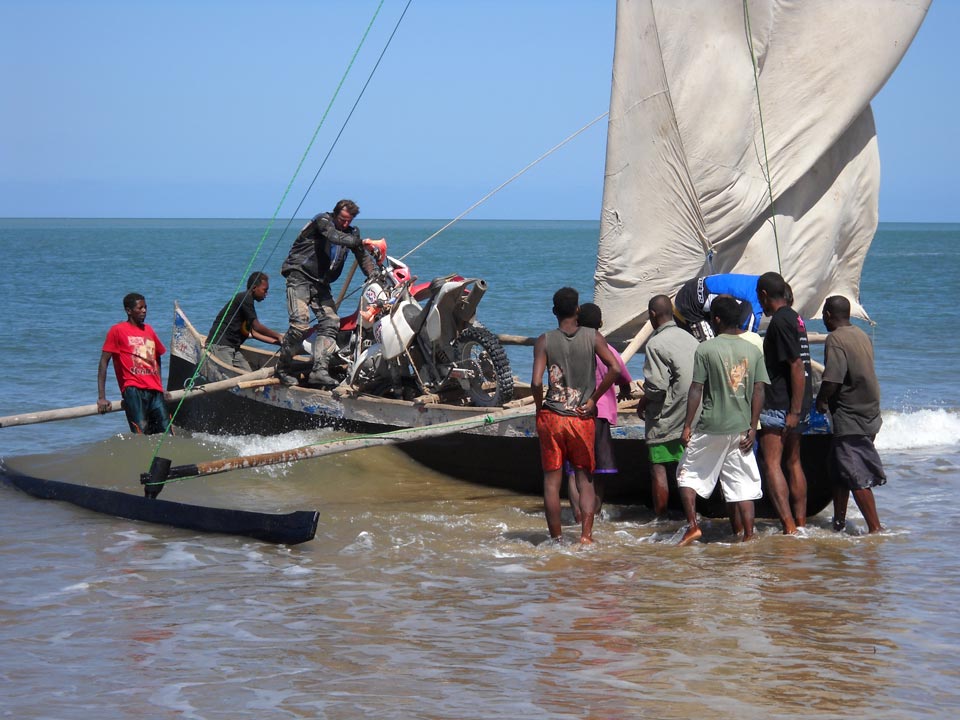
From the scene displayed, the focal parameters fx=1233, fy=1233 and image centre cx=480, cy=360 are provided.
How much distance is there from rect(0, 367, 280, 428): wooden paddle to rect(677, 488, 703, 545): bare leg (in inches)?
170

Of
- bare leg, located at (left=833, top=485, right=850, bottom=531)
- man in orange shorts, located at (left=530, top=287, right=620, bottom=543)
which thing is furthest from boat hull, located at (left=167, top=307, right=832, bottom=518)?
man in orange shorts, located at (left=530, top=287, right=620, bottom=543)

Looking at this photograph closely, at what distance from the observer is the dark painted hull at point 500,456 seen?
28.9 feet

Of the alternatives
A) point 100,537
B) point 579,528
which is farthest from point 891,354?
point 100,537

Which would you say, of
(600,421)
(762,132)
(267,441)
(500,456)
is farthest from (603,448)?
(267,441)

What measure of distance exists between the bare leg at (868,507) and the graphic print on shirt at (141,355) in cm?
590

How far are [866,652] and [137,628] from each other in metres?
3.71

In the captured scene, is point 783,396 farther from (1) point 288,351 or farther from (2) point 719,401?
(1) point 288,351

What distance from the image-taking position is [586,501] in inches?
306

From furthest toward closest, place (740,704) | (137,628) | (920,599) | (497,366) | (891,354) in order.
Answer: (891,354) < (497,366) < (920,599) < (137,628) < (740,704)

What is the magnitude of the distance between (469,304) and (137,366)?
3007 mm

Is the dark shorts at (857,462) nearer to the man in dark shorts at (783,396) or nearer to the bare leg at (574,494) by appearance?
the man in dark shorts at (783,396)

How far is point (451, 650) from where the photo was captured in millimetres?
6102

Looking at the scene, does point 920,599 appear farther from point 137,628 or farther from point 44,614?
point 44,614

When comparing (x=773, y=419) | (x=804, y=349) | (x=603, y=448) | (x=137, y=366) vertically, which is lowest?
(x=603, y=448)
